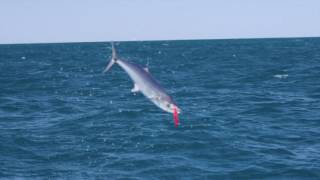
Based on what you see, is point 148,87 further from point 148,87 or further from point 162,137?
point 162,137

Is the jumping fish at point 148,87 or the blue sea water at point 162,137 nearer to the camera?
the jumping fish at point 148,87

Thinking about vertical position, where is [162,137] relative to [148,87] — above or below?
above

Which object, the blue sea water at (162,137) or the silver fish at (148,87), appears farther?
the blue sea water at (162,137)

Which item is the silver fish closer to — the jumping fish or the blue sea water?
the jumping fish

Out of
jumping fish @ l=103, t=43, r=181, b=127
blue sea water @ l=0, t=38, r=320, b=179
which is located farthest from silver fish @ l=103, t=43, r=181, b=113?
blue sea water @ l=0, t=38, r=320, b=179

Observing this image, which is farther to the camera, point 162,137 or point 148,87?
point 162,137

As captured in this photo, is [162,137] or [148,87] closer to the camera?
[148,87]

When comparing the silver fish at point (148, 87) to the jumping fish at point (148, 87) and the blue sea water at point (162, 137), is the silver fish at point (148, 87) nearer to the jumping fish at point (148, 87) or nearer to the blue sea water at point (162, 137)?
the jumping fish at point (148, 87)

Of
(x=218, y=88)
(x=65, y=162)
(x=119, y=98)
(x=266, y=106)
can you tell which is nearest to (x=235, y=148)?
(x=65, y=162)

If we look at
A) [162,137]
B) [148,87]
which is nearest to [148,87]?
[148,87]

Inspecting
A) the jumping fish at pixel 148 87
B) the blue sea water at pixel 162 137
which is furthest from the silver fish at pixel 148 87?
the blue sea water at pixel 162 137

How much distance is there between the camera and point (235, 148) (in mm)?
19781

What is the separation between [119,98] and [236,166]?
18780 mm

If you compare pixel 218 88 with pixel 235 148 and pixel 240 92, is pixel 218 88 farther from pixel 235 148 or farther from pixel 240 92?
pixel 235 148
